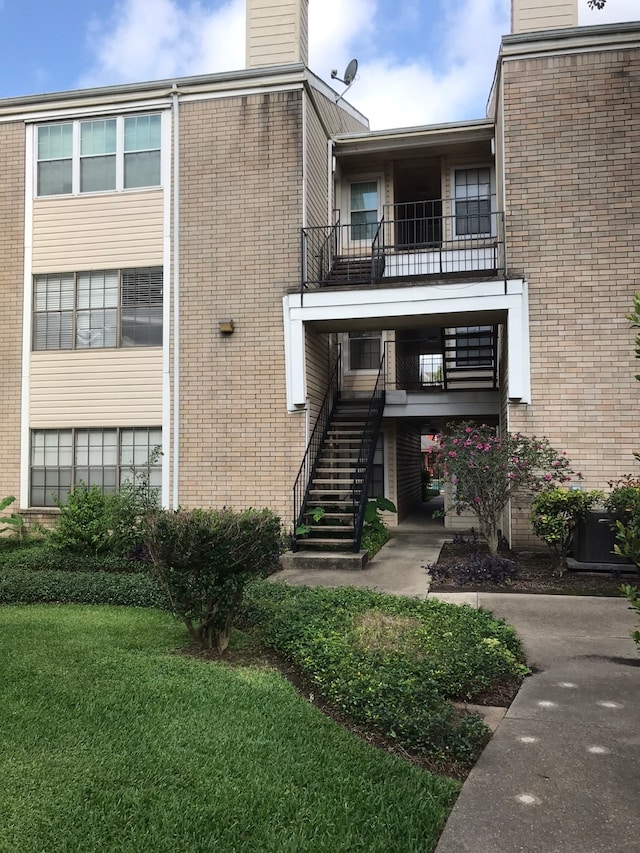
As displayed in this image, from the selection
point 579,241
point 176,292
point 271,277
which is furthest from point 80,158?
point 579,241

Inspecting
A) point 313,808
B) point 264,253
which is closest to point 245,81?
point 264,253

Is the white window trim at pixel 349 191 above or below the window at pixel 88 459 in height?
above

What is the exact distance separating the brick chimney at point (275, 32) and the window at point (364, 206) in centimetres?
331

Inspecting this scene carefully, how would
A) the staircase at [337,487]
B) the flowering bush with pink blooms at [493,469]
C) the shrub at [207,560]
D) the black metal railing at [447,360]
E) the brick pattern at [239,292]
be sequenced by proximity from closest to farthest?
1. the shrub at [207,560]
2. the flowering bush with pink blooms at [493,469]
3. the staircase at [337,487]
4. the brick pattern at [239,292]
5. the black metal railing at [447,360]

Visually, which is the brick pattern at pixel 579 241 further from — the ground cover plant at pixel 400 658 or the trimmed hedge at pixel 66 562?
the trimmed hedge at pixel 66 562

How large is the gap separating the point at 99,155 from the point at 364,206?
579 centimetres

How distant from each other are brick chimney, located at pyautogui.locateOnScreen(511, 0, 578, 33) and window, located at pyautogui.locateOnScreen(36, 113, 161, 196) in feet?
21.7

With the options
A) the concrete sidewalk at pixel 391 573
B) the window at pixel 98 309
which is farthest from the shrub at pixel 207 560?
the window at pixel 98 309

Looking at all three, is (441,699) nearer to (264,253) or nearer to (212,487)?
(212,487)

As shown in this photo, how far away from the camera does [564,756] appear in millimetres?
3490

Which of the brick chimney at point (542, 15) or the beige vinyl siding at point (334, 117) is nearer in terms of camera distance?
the brick chimney at point (542, 15)

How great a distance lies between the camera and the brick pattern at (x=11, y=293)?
40.0 ft

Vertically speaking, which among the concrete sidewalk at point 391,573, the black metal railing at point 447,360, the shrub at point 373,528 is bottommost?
the concrete sidewalk at point 391,573

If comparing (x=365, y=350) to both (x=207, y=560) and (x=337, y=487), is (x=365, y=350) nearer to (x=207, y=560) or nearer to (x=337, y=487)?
(x=337, y=487)
